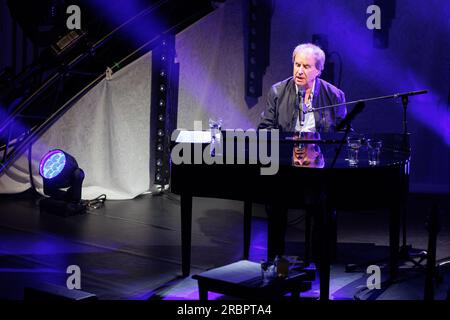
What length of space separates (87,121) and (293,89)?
2.91m

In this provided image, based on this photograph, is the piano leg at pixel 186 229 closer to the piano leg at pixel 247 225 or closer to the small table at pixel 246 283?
the piano leg at pixel 247 225

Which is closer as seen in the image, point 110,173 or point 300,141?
point 300,141

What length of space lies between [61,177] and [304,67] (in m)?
2.84

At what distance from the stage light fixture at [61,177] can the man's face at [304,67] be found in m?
2.63

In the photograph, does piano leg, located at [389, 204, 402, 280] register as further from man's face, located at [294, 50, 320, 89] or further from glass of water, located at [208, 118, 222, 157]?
man's face, located at [294, 50, 320, 89]

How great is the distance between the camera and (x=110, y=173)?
8.62m

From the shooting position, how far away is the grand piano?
4.65 meters

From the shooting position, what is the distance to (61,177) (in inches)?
301

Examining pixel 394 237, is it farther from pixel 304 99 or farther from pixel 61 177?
pixel 61 177

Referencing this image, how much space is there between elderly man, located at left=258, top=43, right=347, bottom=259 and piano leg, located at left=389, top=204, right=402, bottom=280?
123 cm

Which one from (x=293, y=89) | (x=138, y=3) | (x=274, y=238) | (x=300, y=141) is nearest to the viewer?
(x=274, y=238)

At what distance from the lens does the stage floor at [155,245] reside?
5.29 metres
